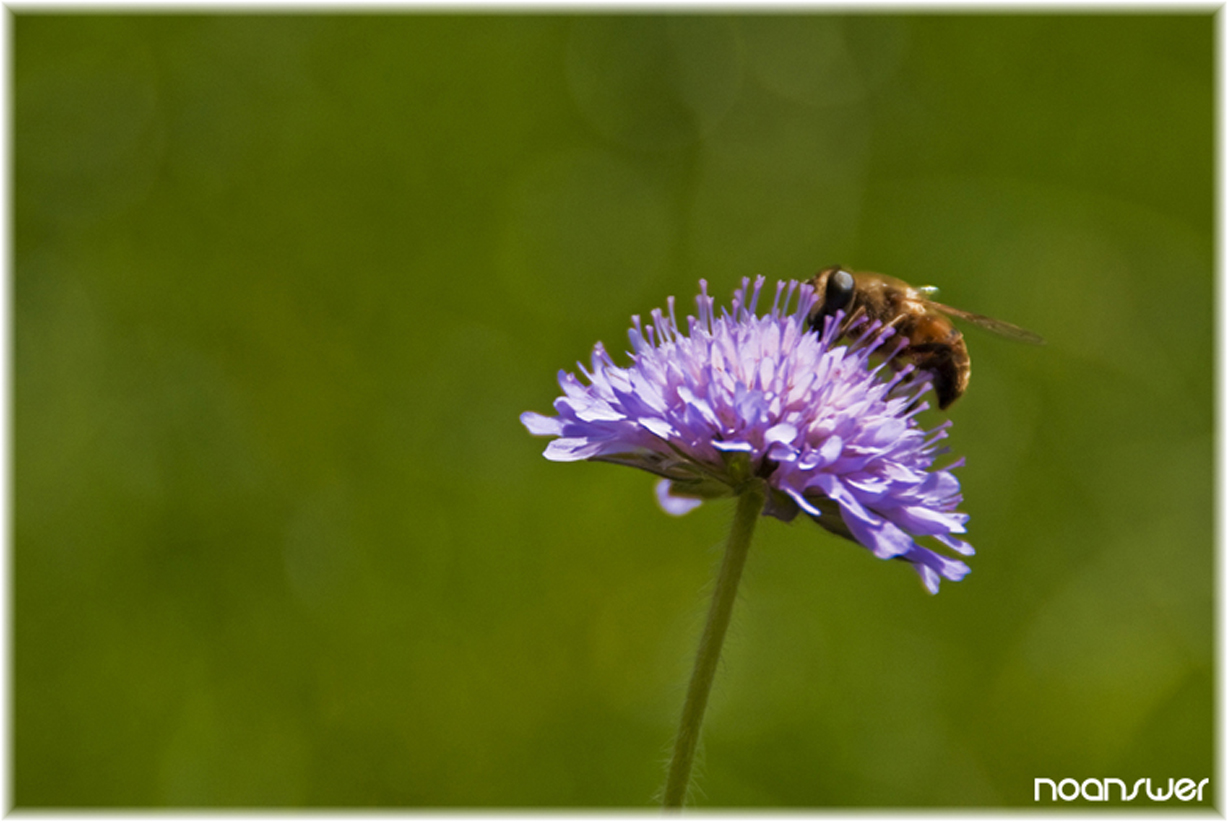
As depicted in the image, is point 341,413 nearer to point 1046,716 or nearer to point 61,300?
point 61,300

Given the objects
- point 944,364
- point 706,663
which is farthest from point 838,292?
point 706,663

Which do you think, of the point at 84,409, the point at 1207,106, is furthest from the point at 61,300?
the point at 1207,106

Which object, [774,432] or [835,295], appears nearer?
[774,432]

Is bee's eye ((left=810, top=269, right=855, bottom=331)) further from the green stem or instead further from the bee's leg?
the green stem

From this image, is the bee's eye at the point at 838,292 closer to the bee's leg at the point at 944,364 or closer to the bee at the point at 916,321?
the bee at the point at 916,321

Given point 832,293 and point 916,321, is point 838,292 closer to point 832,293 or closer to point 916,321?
point 832,293

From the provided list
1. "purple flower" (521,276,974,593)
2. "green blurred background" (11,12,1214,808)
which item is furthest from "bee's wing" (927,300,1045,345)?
"green blurred background" (11,12,1214,808)
